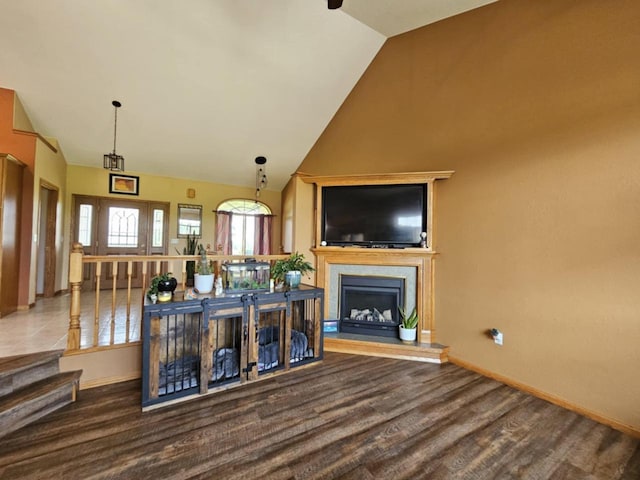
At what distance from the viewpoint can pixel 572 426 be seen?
6.82 ft

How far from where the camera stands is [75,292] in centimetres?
238

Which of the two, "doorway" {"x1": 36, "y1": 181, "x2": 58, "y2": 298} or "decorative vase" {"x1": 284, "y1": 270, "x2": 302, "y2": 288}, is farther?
"doorway" {"x1": 36, "y1": 181, "x2": 58, "y2": 298}

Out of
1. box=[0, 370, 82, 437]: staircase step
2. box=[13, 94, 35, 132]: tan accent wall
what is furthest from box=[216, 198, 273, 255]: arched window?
box=[0, 370, 82, 437]: staircase step

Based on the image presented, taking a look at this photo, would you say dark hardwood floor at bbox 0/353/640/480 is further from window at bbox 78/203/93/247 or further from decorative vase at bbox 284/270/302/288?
window at bbox 78/203/93/247

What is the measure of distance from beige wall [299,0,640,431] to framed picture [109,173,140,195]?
545cm

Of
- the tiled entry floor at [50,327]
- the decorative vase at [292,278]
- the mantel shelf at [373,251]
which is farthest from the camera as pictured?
the mantel shelf at [373,251]

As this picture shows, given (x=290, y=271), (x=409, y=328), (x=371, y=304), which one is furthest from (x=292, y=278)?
(x=409, y=328)

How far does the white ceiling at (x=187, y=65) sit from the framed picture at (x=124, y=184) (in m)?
0.39

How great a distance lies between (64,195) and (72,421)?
4.78 metres

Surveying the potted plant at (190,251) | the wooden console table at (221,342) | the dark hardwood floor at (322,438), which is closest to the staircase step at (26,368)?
the dark hardwood floor at (322,438)

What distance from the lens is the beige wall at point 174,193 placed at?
5.21m

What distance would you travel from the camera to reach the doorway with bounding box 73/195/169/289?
17.5 ft

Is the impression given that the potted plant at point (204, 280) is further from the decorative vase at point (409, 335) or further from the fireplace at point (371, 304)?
the decorative vase at point (409, 335)

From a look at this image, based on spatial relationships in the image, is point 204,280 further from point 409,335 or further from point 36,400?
point 409,335
